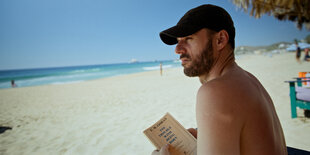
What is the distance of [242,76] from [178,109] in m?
4.08

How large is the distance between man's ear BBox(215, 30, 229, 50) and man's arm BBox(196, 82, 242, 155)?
0.36 m

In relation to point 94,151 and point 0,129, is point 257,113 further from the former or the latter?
point 0,129

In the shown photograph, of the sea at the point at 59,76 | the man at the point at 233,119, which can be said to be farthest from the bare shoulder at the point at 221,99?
the sea at the point at 59,76

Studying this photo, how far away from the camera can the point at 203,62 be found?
3.17ft

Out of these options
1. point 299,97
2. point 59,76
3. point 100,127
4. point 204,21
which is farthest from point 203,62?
point 59,76

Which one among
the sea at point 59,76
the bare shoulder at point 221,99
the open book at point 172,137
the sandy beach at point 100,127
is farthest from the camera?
the sea at point 59,76

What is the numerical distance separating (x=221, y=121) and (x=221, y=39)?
545 millimetres

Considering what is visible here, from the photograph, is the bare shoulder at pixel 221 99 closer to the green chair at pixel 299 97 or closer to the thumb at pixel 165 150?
the thumb at pixel 165 150

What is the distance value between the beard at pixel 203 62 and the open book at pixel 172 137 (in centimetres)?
51

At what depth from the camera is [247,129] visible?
0.70m

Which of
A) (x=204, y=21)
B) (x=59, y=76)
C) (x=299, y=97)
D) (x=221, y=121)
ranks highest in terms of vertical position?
(x=204, y=21)

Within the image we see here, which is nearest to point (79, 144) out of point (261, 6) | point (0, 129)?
point (0, 129)

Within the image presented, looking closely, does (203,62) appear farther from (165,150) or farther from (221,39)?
(165,150)

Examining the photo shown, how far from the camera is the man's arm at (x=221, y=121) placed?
66 centimetres
